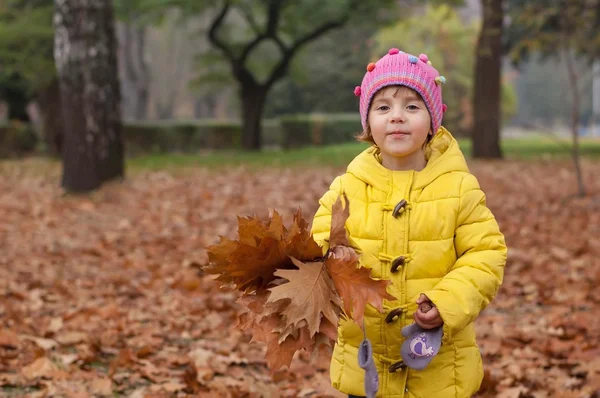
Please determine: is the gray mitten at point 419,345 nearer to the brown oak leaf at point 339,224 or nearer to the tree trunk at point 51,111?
the brown oak leaf at point 339,224

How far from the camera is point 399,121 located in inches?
102

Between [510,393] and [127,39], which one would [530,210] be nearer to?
[510,393]

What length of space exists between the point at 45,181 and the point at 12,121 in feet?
50.4

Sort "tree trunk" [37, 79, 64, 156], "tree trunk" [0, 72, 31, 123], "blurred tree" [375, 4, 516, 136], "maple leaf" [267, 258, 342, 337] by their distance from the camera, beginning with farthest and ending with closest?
→ "blurred tree" [375, 4, 516, 136], "tree trunk" [0, 72, 31, 123], "tree trunk" [37, 79, 64, 156], "maple leaf" [267, 258, 342, 337]

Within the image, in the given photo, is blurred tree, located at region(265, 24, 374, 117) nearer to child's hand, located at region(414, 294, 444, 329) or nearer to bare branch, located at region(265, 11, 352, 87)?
bare branch, located at region(265, 11, 352, 87)

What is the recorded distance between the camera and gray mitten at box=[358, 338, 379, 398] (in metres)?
2.42

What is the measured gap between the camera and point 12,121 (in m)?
28.0

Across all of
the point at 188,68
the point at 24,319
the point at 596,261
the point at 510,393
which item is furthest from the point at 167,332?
the point at 188,68

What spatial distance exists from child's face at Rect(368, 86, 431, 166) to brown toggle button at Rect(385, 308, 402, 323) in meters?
0.52

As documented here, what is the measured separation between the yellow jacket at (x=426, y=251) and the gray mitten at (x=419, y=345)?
0.04 m

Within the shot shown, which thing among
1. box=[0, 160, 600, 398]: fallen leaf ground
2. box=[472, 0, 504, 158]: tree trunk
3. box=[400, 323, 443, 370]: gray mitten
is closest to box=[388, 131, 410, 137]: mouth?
box=[400, 323, 443, 370]: gray mitten

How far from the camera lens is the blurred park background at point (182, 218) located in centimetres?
446

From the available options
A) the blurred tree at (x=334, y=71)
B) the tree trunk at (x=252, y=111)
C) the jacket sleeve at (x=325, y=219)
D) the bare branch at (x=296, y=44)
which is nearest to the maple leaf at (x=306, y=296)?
the jacket sleeve at (x=325, y=219)

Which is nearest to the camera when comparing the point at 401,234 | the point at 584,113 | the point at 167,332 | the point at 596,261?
the point at 401,234
